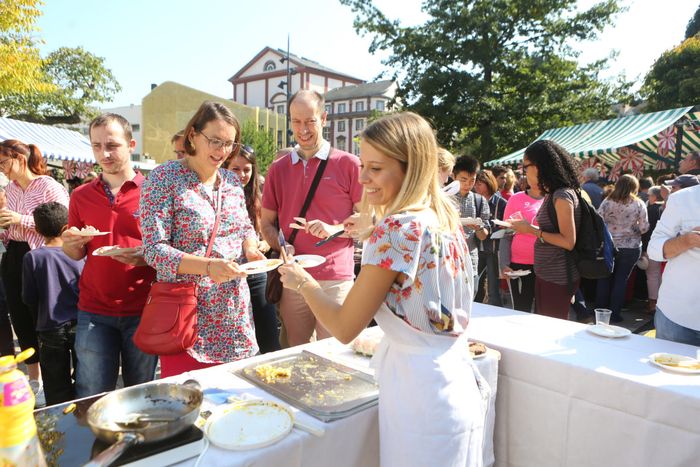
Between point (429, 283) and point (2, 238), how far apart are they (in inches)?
151

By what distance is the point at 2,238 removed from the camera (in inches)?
143

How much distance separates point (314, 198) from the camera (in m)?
2.88

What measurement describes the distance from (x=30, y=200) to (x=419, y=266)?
11.4 ft

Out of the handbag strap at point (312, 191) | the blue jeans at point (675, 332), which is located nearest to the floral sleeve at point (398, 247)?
the handbag strap at point (312, 191)

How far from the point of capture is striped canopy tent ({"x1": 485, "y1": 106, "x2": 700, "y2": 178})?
9680 millimetres

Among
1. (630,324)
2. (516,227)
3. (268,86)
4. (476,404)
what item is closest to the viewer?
(476,404)

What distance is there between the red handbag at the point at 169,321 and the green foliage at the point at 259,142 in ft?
108

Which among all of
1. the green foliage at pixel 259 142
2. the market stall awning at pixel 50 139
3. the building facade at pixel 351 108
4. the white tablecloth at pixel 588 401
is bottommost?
the white tablecloth at pixel 588 401

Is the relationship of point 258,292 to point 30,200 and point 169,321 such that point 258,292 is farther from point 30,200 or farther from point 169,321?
point 30,200

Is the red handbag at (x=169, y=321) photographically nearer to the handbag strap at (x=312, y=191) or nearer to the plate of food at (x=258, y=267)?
the plate of food at (x=258, y=267)

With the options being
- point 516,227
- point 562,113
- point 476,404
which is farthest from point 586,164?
point 476,404

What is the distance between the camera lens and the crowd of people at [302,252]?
1.37m

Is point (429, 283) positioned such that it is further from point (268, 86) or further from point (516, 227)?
point (268, 86)

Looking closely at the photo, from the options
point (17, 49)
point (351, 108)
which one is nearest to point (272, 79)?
point (351, 108)
